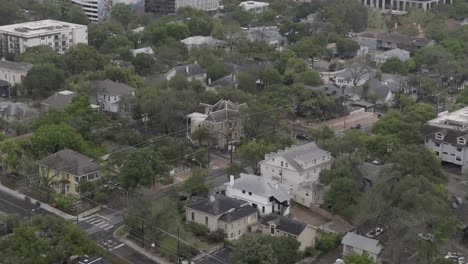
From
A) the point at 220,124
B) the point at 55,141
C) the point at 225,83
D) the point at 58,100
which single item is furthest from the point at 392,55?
the point at 55,141

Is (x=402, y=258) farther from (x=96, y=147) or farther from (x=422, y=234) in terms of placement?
(x=96, y=147)


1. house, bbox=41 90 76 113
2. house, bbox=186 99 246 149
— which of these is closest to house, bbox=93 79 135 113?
Result: house, bbox=41 90 76 113

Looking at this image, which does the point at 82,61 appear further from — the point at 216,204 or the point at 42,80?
the point at 216,204

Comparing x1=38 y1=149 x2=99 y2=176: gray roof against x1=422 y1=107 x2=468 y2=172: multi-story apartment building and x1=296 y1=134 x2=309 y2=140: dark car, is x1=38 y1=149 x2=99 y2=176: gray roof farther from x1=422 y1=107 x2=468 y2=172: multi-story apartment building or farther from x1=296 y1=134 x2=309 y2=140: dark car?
x1=422 y1=107 x2=468 y2=172: multi-story apartment building

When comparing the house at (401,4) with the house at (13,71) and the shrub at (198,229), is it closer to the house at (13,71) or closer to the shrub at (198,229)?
the house at (13,71)

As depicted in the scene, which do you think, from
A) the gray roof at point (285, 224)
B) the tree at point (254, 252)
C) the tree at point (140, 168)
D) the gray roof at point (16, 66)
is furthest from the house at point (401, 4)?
the tree at point (254, 252)

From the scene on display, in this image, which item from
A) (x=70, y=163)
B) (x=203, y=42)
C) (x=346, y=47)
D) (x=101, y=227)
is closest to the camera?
(x=101, y=227)

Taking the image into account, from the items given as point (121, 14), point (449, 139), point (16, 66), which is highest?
point (121, 14)
